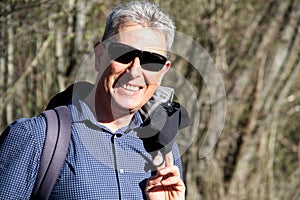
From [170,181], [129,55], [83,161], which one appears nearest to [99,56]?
[129,55]

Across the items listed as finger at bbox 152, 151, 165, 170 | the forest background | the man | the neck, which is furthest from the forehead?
the forest background

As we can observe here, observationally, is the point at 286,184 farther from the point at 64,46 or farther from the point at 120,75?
the point at 120,75

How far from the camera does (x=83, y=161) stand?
2824 mm

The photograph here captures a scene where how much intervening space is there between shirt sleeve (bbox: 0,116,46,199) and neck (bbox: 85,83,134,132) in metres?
0.34

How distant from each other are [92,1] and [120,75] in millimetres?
5069

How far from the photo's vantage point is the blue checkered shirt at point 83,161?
8.84 ft

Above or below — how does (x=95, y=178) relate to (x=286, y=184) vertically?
above

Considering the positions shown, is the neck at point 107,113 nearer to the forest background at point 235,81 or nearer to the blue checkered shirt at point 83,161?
the blue checkered shirt at point 83,161

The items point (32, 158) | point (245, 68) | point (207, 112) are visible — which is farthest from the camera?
point (245, 68)

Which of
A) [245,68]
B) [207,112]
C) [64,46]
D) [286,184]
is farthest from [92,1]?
[286,184]

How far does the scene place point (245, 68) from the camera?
10.1 metres

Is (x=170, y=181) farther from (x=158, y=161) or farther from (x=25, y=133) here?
(x=25, y=133)

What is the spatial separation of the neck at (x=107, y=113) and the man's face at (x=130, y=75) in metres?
0.01

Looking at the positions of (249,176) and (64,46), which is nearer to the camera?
(64,46)
